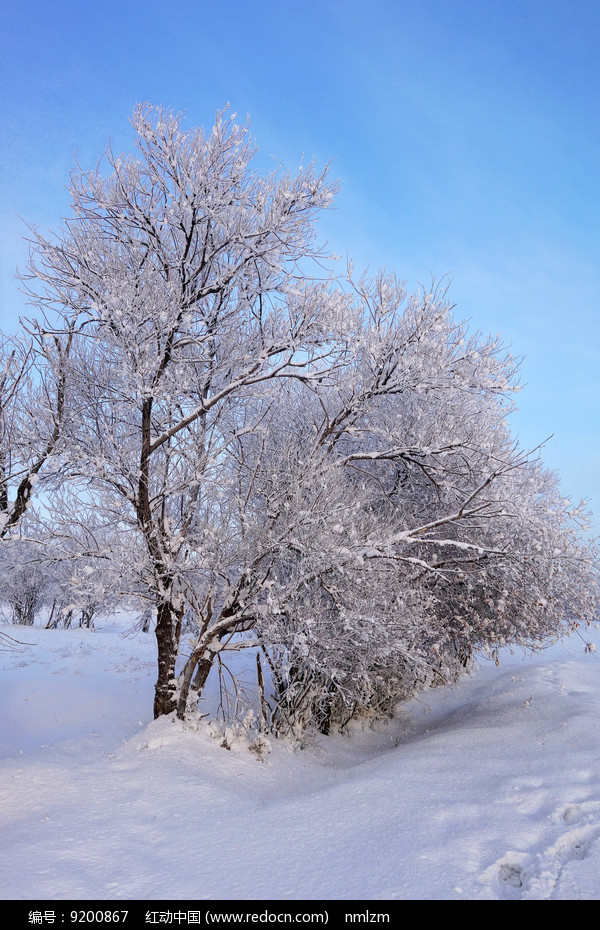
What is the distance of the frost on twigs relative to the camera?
7.39 meters

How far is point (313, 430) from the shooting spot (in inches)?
415

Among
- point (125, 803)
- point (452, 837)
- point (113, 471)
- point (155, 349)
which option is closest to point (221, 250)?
point (155, 349)

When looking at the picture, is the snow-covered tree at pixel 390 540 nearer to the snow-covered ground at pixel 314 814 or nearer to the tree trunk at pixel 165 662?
the tree trunk at pixel 165 662

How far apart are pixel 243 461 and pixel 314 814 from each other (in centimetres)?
447

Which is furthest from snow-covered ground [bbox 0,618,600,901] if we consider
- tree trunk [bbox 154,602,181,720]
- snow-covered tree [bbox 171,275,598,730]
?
snow-covered tree [bbox 171,275,598,730]

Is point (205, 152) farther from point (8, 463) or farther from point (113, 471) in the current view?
point (8, 463)

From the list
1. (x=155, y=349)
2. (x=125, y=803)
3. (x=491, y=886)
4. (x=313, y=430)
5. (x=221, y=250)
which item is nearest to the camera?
(x=491, y=886)

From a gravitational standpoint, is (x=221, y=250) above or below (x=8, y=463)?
above

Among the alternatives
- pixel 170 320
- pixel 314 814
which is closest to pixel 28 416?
pixel 170 320

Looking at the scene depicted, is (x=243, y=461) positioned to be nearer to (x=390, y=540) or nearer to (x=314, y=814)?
(x=390, y=540)

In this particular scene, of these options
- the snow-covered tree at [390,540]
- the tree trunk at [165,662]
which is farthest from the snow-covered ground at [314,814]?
the snow-covered tree at [390,540]

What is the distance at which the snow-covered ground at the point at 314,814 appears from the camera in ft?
12.9
